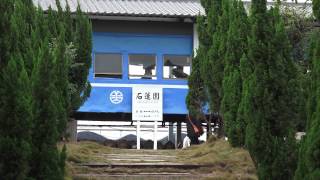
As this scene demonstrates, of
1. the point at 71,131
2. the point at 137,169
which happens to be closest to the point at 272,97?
the point at 137,169

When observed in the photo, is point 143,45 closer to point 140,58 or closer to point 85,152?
point 140,58


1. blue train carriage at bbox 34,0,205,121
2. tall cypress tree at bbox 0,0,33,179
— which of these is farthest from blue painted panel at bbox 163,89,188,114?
tall cypress tree at bbox 0,0,33,179

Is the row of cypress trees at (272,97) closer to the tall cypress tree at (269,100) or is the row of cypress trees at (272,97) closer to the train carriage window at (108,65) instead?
the tall cypress tree at (269,100)

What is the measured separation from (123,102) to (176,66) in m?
2.26

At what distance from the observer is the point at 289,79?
9023mm

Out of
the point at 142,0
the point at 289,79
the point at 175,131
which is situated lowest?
the point at 175,131

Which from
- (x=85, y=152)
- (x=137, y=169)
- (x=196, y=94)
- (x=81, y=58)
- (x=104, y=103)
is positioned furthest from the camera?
(x=104, y=103)

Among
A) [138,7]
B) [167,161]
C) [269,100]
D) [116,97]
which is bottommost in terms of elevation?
[167,161]

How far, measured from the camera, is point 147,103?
20.9m

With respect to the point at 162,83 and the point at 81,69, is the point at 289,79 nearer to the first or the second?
the point at 81,69

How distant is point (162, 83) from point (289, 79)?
12.2 meters

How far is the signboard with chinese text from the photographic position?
2066 cm

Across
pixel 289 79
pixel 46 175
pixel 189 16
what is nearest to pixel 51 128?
pixel 46 175

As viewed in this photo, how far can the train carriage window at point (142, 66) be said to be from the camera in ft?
69.8
